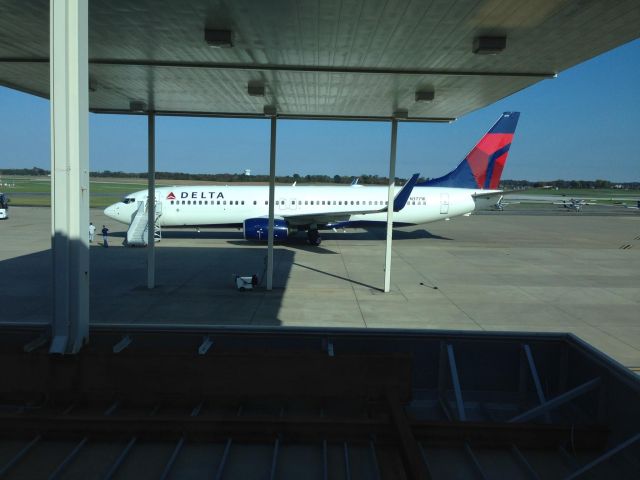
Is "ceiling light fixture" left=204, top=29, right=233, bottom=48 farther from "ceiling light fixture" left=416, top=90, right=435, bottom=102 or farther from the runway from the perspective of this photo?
the runway

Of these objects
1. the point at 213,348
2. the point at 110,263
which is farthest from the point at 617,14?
the point at 110,263

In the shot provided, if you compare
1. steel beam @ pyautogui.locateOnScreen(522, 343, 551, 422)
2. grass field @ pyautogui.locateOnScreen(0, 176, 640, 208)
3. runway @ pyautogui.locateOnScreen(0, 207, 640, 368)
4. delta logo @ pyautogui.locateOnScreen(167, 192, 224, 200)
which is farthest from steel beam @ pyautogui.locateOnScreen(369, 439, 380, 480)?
grass field @ pyautogui.locateOnScreen(0, 176, 640, 208)

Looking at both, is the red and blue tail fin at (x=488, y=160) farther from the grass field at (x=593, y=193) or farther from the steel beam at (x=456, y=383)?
the grass field at (x=593, y=193)

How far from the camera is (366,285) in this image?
1712 centimetres

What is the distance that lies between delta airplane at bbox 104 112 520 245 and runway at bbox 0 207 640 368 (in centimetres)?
128

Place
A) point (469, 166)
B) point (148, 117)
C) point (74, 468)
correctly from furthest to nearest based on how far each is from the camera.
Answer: point (469, 166), point (148, 117), point (74, 468)

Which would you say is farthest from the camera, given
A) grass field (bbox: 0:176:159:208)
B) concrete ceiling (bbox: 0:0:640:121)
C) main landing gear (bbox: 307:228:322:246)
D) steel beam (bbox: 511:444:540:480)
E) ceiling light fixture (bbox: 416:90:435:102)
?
grass field (bbox: 0:176:159:208)

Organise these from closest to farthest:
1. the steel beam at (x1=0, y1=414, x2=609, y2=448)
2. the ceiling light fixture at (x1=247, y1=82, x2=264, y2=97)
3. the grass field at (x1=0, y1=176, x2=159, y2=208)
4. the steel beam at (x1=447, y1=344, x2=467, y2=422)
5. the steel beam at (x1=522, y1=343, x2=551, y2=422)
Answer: the steel beam at (x1=0, y1=414, x2=609, y2=448)
the steel beam at (x1=447, y1=344, x2=467, y2=422)
the steel beam at (x1=522, y1=343, x2=551, y2=422)
the ceiling light fixture at (x1=247, y1=82, x2=264, y2=97)
the grass field at (x1=0, y1=176, x2=159, y2=208)

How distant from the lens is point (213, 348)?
17.3 ft

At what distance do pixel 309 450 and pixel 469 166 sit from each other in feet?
93.1

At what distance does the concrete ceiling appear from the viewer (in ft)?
21.0

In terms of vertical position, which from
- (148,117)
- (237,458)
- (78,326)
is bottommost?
(237,458)

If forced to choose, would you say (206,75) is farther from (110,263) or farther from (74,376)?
(110,263)

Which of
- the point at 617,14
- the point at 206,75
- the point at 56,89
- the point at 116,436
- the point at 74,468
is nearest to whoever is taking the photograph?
the point at 74,468
